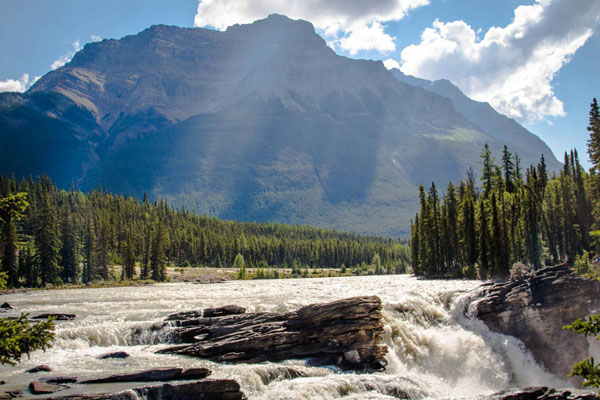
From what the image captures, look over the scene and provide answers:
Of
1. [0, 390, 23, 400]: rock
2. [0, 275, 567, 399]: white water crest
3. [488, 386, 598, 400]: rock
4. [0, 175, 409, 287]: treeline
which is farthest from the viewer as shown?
[0, 175, 409, 287]: treeline

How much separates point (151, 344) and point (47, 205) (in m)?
72.4

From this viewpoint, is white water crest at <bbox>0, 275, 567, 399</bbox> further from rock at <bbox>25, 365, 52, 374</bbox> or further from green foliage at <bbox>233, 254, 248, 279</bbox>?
green foliage at <bbox>233, 254, 248, 279</bbox>

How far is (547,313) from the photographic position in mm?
38781

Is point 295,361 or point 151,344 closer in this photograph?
point 295,361

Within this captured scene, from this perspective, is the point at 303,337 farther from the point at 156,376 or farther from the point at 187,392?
the point at 156,376

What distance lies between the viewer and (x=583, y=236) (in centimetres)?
7219

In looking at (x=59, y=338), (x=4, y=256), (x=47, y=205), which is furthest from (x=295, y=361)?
(x=47, y=205)

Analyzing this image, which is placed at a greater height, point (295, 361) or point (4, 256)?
point (4, 256)

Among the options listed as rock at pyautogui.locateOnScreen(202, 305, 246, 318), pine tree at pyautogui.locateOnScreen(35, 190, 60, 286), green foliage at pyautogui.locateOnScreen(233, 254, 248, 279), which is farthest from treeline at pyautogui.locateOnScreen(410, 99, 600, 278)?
pine tree at pyautogui.locateOnScreen(35, 190, 60, 286)

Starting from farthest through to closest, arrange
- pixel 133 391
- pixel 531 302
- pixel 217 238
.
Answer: pixel 217 238, pixel 531 302, pixel 133 391

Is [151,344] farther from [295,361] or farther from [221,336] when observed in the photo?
[295,361]

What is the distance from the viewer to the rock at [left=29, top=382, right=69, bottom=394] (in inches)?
814

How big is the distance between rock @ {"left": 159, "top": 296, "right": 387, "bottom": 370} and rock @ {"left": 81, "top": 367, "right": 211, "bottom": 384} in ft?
18.5

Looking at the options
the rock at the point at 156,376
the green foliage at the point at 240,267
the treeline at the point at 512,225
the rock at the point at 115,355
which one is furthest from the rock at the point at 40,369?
the green foliage at the point at 240,267
